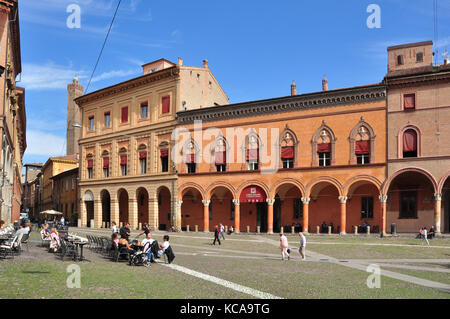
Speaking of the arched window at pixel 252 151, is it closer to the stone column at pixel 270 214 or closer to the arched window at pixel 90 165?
the stone column at pixel 270 214

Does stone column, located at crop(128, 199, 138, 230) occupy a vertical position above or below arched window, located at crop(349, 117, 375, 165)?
below

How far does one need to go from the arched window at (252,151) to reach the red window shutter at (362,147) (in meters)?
8.62

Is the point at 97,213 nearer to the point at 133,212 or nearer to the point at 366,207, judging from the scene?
the point at 133,212

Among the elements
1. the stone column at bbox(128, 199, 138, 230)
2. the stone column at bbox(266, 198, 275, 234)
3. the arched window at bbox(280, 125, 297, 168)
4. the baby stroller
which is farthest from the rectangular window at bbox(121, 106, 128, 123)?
the baby stroller

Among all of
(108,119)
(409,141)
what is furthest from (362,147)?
(108,119)

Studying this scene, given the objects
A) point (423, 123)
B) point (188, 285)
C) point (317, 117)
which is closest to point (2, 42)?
point (188, 285)

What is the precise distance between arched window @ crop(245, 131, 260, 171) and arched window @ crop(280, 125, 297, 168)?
237cm

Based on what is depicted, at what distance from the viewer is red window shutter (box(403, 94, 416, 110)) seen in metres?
32.8

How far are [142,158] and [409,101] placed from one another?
1052 inches

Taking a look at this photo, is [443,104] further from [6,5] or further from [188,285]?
[6,5]

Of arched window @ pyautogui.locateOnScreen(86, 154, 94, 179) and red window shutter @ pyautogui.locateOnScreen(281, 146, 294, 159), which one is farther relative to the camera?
arched window @ pyautogui.locateOnScreen(86, 154, 94, 179)

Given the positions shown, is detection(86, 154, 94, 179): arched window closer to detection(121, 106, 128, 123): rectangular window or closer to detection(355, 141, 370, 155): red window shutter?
detection(121, 106, 128, 123): rectangular window

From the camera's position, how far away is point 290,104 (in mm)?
37031
